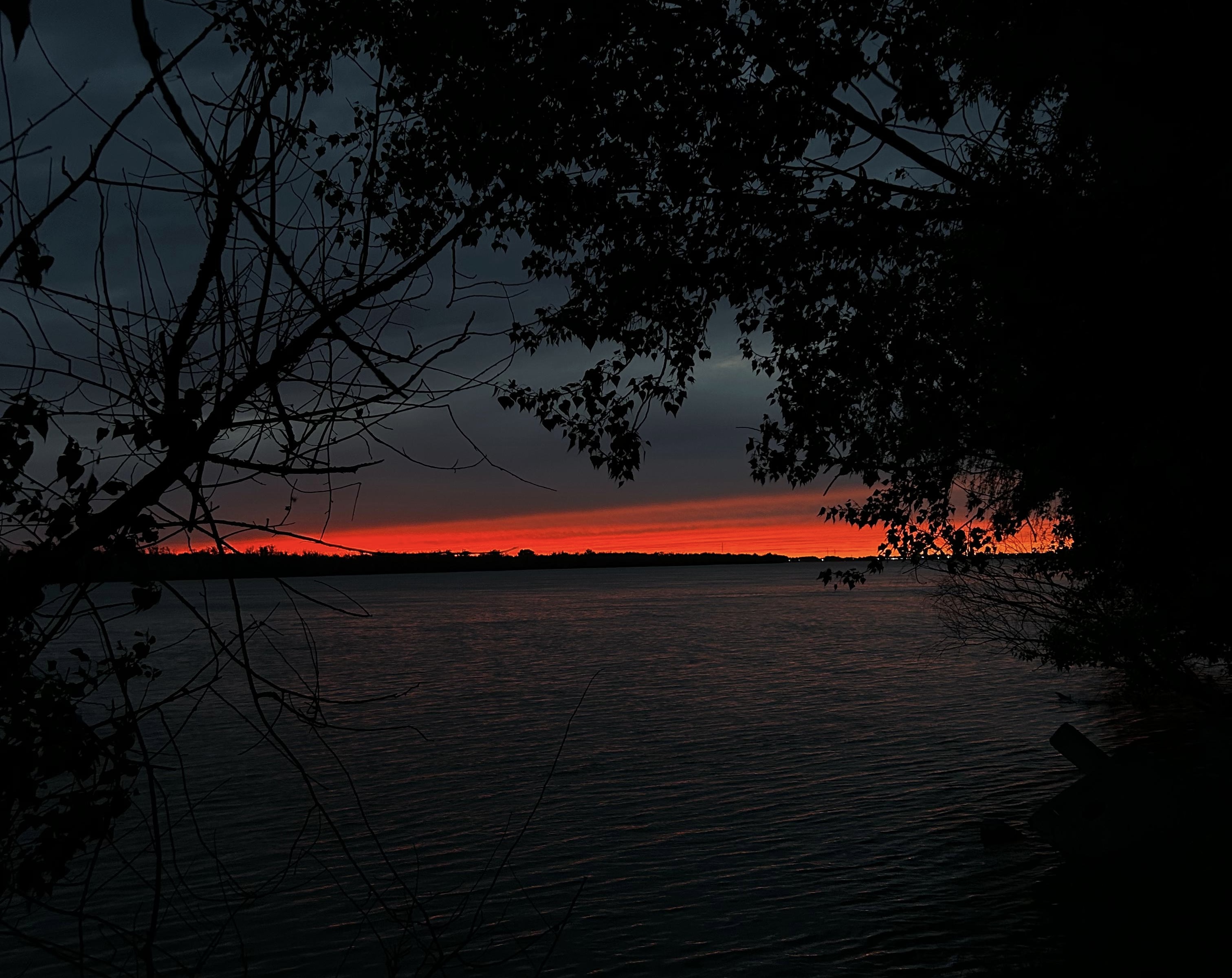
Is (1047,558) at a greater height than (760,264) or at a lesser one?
lesser

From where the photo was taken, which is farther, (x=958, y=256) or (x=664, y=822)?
(x=664, y=822)

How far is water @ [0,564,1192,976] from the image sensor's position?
1212 cm

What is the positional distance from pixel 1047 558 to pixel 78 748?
15.0m

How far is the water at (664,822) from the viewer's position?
1212 cm

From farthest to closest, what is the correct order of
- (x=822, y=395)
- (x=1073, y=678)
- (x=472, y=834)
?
(x=1073, y=678), (x=472, y=834), (x=822, y=395)

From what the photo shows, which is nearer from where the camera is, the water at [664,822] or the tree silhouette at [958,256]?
the tree silhouette at [958,256]

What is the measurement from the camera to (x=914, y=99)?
28.2 ft

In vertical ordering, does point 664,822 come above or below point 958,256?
below

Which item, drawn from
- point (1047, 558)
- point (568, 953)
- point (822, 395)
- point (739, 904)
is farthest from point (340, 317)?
point (1047, 558)

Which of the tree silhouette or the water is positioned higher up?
the tree silhouette

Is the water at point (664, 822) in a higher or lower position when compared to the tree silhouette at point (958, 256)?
lower

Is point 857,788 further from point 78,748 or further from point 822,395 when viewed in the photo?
point 78,748

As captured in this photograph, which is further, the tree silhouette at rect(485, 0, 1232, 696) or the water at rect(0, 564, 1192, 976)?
the water at rect(0, 564, 1192, 976)

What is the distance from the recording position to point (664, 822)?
18.3 meters
